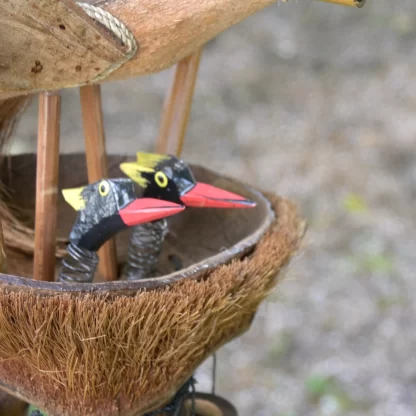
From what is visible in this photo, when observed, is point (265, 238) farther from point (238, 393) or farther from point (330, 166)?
point (330, 166)

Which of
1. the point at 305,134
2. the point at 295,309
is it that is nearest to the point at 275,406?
the point at 295,309

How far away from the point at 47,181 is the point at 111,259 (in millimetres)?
109

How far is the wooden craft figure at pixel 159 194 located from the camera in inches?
18.7

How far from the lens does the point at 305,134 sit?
1716 mm

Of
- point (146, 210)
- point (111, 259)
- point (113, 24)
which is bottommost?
point (111, 259)

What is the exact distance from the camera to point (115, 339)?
0.39 m

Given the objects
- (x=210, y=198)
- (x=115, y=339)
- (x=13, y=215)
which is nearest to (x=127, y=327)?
(x=115, y=339)

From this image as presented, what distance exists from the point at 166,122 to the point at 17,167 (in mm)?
161

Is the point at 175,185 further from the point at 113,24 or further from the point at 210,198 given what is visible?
the point at 113,24

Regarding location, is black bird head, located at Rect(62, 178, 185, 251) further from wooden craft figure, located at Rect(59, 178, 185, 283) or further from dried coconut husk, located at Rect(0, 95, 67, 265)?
dried coconut husk, located at Rect(0, 95, 67, 265)

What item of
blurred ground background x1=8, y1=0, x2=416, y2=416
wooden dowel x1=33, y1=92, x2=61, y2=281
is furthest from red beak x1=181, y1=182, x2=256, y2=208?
blurred ground background x1=8, y1=0, x2=416, y2=416

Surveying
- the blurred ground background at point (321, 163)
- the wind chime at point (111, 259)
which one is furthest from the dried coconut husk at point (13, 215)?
the blurred ground background at point (321, 163)

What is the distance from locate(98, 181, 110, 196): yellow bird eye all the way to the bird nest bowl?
0.08 metres

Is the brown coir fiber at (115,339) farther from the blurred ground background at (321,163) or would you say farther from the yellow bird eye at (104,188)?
the blurred ground background at (321,163)
